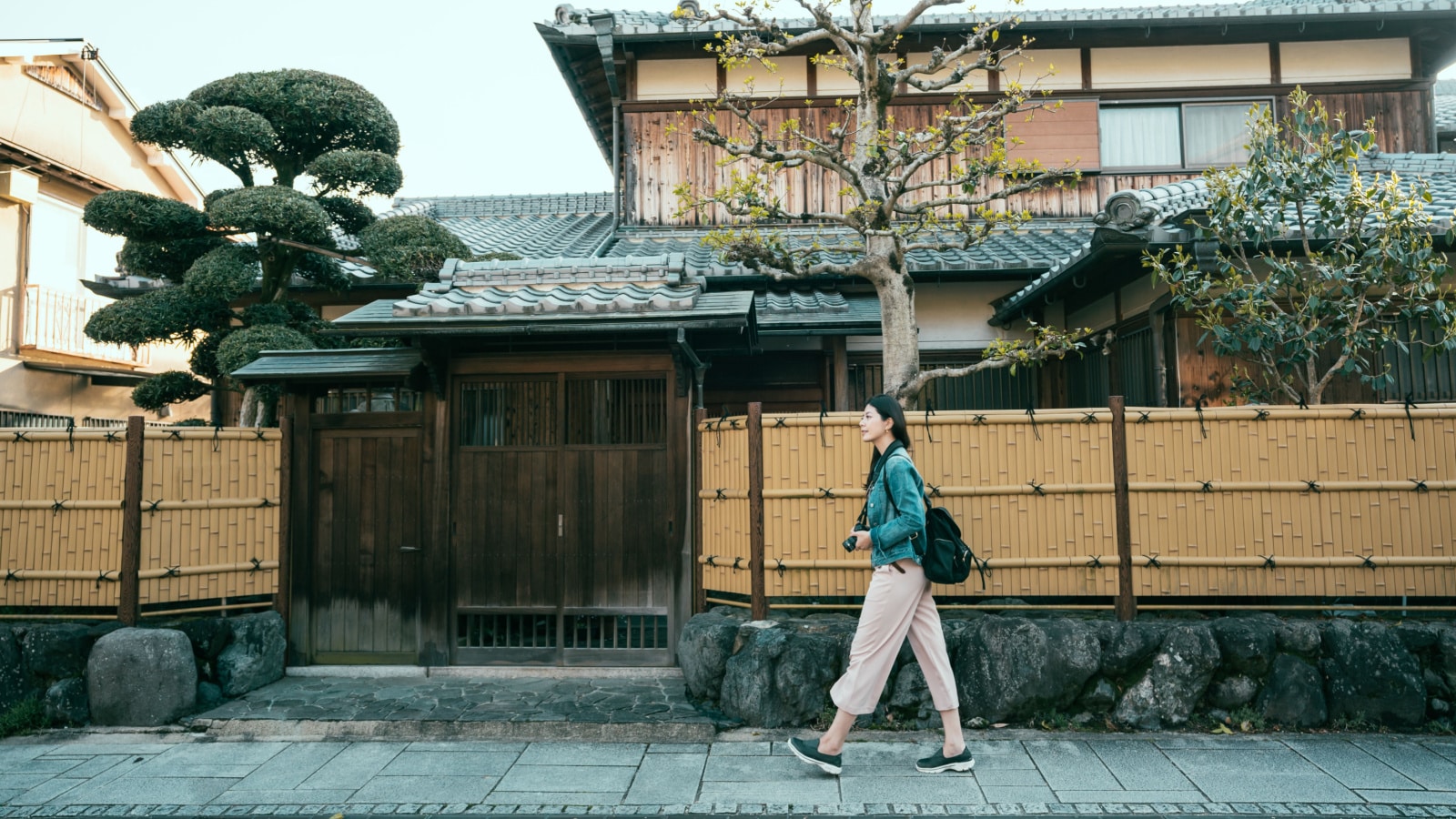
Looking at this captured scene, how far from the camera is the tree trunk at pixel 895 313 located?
705 cm

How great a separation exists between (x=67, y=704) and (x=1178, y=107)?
558 inches

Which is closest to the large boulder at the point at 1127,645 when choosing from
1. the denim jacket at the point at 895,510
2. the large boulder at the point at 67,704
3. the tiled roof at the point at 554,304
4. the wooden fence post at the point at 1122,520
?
the wooden fence post at the point at 1122,520

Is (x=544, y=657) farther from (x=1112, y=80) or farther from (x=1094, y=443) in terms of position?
(x=1112, y=80)

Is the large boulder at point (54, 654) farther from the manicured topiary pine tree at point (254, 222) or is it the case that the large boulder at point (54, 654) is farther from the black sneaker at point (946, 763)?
the black sneaker at point (946, 763)

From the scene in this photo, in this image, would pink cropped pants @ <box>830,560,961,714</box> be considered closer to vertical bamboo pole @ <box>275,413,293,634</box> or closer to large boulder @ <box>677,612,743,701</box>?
large boulder @ <box>677,612,743,701</box>

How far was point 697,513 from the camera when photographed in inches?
295

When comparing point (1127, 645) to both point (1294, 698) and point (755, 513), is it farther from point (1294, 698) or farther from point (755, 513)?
point (755, 513)

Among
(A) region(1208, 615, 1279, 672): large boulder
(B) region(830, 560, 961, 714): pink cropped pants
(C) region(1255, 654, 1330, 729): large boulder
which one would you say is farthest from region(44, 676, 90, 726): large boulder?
(C) region(1255, 654, 1330, 729): large boulder

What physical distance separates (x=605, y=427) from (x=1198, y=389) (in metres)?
5.47

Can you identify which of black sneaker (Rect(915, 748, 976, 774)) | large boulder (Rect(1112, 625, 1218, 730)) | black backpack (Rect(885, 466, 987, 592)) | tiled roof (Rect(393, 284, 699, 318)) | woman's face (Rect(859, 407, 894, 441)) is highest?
tiled roof (Rect(393, 284, 699, 318))

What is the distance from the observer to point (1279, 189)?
7188 mm

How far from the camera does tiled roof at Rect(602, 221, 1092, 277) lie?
1035cm

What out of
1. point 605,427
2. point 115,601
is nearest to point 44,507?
point 115,601

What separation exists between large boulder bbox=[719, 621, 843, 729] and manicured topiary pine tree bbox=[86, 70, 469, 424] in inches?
234
